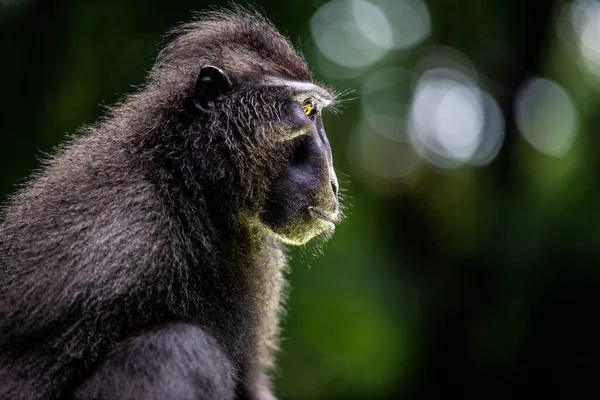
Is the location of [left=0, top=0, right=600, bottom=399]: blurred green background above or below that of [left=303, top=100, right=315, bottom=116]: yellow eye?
below

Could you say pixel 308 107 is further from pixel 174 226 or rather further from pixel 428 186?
pixel 428 186

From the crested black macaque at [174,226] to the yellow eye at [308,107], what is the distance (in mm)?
15

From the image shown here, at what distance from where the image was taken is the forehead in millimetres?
5297

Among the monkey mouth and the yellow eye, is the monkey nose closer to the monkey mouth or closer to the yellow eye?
the monkey mouth

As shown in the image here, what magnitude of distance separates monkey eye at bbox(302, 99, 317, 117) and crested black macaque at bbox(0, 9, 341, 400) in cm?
1

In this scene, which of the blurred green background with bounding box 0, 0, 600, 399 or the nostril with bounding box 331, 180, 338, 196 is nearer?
the nostril with bounding box 331, 180, 338, 196

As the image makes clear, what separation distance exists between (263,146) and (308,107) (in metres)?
0.48

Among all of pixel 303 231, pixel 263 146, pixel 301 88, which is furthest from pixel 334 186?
pixel 301 88

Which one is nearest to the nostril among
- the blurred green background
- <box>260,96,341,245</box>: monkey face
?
<box>260,96,341,245</box>: monkey face

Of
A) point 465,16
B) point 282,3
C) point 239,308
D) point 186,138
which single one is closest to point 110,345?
point 239,308

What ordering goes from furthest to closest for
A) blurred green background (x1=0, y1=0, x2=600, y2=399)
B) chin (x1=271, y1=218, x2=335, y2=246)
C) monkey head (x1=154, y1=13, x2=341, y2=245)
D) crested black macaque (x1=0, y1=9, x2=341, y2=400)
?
blurred green background (x1=0, y1=0, x2=600, y2=399)
chin (x1=271, y1=218, x2=335, y2=246)
monkey head (x1=154, y1=13, x2=341, y2=245)
crested black macaque (x1=0, y1=9, x2=341, y2=400)

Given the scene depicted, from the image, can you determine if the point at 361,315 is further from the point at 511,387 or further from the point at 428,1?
the point at 428,1

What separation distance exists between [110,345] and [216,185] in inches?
47.9

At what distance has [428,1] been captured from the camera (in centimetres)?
1412
